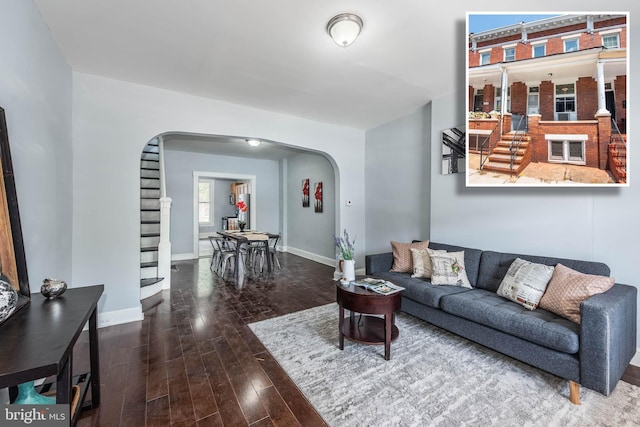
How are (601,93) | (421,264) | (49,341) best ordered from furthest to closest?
(421,264)
(601,93)
(49,341)

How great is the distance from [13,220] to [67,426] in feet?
3.55

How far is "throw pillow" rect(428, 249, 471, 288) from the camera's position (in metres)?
2.83

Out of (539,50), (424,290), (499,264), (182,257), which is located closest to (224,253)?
(182,257)

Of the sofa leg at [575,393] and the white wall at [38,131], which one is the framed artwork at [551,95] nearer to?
the sofa leg at [575,393]

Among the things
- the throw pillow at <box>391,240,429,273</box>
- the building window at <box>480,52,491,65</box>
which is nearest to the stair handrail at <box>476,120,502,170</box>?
the building window at <box>480,52,491,65</box>

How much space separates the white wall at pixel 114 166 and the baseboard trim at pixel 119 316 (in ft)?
0.04

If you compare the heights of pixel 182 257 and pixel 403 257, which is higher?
pixel 403 257

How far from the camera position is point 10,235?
4.70ft

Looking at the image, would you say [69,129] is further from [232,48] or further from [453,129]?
[453,129]

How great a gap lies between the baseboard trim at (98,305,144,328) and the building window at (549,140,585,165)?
4.56 metres

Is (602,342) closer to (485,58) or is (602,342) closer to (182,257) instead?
(485,58)

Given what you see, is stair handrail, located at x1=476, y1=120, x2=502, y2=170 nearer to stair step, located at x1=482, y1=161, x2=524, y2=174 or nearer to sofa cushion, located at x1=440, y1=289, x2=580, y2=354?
stair step, located at x1=482, y1=161, x2=524, y2=174

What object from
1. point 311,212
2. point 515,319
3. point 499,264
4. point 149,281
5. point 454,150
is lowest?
point 149,281

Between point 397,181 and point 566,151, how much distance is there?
223cm
